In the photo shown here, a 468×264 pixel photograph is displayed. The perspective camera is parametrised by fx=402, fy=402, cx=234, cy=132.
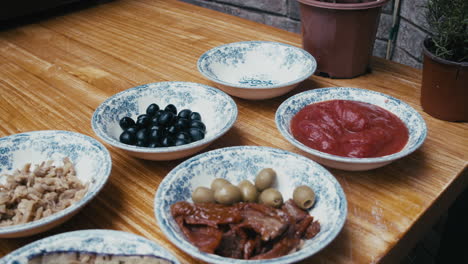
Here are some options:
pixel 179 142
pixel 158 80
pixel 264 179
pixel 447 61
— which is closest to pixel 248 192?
pixel 264 179

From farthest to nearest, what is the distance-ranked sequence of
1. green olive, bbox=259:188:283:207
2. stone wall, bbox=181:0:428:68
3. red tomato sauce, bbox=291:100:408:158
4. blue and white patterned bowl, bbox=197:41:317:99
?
stone wall, bbox=181:0:428:68
blue and white patterned bowl, bbox=197:41:317:99
red tomato sauce, bbox=291:100:408:158
green olive, bbox=259:188:283:207

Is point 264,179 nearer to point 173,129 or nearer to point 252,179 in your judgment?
point 252,179

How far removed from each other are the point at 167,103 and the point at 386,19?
→ 3.21ft

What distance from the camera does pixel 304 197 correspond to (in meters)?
0.75

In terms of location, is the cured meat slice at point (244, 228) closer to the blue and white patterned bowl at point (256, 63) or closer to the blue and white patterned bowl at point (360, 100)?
the blue and white patterned bowl at point (360, 100)

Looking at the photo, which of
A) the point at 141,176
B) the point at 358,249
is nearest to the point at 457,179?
the point at 358,249

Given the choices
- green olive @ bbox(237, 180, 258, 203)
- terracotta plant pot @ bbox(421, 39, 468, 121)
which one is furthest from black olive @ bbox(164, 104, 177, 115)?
terracotta plant pot @ bbox(421, 39, 468, 121)

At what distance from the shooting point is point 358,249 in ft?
2.39

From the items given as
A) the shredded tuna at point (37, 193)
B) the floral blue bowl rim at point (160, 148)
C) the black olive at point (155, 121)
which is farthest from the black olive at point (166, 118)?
the shredded tuna at point (37, 193)

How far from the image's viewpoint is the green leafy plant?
0.94m

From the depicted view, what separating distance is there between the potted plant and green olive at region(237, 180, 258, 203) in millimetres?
576

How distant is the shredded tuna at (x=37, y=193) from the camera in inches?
30.7

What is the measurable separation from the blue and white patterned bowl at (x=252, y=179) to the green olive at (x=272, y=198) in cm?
6

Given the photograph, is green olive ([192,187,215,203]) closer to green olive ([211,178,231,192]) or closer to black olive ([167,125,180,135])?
green olive ([211,178,231,192])
